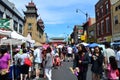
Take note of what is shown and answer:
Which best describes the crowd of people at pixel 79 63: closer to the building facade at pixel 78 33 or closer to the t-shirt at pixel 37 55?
the t-shirt at pixel 37 55

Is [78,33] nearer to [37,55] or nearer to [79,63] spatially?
[37,55]

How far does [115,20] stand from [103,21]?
25.3 ft

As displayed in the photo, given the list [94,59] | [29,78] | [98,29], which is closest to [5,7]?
[98,29]

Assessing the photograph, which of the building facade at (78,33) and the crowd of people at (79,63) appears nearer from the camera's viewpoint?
the crowd of people at (79,63)

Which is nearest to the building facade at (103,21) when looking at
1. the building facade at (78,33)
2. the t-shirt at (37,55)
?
the t-shirt at (37,55)

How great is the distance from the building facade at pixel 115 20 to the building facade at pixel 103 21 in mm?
1815

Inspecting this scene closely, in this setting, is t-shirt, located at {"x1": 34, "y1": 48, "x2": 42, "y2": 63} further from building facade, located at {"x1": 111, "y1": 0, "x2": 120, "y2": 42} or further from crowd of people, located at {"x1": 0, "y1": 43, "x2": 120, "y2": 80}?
building facade, located at {"x1": 111, "y1": 0, "x2": 120, "y2": 42}

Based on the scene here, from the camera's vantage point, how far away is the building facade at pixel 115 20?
46.2m

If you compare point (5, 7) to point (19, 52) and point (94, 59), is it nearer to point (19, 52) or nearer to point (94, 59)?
point (19, 52)

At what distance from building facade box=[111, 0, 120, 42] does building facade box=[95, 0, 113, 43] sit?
1815 millimetres

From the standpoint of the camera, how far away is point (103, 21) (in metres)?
55.4

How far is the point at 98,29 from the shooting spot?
200 ft

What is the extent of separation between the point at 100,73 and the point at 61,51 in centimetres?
2320

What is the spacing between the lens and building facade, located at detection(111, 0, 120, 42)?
152 ft
